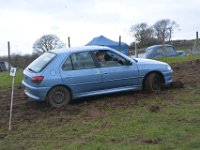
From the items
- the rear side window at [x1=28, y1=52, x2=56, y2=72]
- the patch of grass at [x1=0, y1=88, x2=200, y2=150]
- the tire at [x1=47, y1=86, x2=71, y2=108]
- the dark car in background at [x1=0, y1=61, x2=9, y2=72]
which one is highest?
the rear side window at [x1=28, y1=52, x2=56, y2=72]

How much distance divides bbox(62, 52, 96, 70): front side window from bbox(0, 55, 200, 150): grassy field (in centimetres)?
113

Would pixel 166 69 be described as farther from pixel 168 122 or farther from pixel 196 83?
pixel 168 122

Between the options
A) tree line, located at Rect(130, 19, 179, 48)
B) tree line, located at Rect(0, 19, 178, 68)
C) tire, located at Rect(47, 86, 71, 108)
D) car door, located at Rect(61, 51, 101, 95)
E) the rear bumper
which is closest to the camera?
the rear bumper

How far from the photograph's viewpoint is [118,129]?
826 cm

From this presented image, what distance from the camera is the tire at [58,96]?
1108 cm

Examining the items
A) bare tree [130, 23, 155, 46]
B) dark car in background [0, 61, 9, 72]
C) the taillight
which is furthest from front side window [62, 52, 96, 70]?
bare tree [130, 23, 155, 46]

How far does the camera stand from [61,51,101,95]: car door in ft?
37.0

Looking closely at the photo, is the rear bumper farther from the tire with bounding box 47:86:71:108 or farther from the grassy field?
the grassy field

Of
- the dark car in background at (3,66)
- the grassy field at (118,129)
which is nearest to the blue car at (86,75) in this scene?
the grassy field at (118,129)

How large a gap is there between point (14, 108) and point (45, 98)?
943 mm

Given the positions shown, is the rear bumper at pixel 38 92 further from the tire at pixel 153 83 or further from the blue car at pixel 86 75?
the tire at pixel 153 83

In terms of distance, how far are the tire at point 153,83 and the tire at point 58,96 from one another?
233 centimetres

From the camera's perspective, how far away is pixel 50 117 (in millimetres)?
9977

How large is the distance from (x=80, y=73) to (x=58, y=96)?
830 mm
